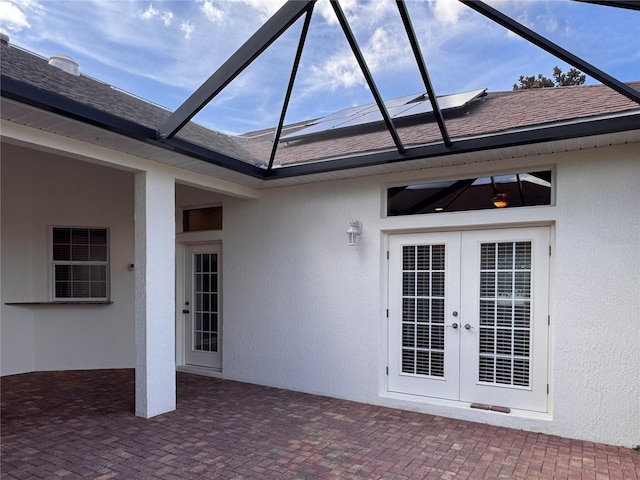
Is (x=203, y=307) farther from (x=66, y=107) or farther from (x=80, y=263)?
(x=66, y=107)

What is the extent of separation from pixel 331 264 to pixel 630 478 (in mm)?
3653

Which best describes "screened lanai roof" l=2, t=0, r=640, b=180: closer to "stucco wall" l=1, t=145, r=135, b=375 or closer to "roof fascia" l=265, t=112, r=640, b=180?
"roof fascia" l=265, t=112, r=640, b=180

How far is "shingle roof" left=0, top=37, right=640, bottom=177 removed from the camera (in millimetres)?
4016

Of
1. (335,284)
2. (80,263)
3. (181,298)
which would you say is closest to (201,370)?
(181,298)

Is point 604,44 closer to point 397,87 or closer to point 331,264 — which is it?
point 397,87

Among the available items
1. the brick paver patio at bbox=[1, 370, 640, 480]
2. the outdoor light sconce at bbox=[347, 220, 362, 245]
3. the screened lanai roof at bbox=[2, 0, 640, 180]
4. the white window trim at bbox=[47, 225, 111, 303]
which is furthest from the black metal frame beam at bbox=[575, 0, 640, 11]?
the white window trim at bbox=[47, 225, 111, 303]

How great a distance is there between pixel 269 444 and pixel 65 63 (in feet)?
16.8

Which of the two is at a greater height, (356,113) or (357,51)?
(356,113)

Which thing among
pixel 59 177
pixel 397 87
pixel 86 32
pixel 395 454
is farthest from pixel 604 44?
pixel 59 177

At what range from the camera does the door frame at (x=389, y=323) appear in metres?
4.42

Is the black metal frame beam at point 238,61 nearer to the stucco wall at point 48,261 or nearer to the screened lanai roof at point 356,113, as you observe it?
the screened lanai roof at point 356,113

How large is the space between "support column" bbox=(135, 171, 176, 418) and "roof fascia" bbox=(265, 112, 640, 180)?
5.30ft

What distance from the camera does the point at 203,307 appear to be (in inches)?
274

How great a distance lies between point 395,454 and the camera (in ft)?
12.4
